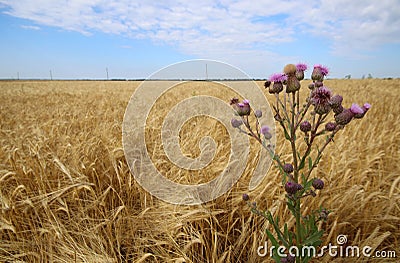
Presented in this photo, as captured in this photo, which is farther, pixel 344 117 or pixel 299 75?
pixel 299 75

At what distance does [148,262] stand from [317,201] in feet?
3.89

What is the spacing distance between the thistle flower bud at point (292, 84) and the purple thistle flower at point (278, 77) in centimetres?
2

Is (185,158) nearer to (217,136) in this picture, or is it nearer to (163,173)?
(163,173)

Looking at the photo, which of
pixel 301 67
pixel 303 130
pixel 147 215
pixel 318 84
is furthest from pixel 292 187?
pixel 147 215

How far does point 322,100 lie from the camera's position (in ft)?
3.41

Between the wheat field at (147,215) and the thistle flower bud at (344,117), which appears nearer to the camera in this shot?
the thistle flower bud at (344,117)

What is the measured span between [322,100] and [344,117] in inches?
4.1

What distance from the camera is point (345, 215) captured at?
1.75 m

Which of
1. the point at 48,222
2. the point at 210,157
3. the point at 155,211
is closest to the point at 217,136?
the point at 210,157

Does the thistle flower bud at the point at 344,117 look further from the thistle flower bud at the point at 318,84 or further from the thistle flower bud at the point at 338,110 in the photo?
the thistle flower bud at the point at 318,84

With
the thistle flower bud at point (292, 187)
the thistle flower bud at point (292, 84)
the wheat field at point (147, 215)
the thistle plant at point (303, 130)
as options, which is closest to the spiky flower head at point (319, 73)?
the thistle plant at point (303, 130)

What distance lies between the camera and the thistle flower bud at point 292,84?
1057mm

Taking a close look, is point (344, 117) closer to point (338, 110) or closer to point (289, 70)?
point (338, 110)

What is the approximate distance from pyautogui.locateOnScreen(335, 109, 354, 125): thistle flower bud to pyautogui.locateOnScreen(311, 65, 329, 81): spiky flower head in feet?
0.62
